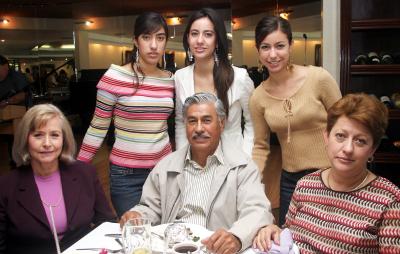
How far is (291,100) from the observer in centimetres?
224

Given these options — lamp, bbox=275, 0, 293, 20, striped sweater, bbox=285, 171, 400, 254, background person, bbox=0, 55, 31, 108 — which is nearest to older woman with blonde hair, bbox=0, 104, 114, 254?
striped sweater, bbox=285, 171, 400, 254

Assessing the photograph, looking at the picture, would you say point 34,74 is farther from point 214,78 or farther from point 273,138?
point 214,78

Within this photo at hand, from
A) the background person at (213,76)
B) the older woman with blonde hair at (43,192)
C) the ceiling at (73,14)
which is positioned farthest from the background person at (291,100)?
the ceiling at (73,14)

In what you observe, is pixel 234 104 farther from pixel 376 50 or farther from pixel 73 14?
pixel 73 14

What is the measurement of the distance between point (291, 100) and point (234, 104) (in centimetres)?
32

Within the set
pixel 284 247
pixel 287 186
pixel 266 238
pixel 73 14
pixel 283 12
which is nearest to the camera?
pixel 284 247

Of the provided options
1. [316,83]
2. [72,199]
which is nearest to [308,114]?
[316,83]

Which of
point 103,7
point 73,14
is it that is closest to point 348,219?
point 103,7

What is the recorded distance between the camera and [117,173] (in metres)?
2.35

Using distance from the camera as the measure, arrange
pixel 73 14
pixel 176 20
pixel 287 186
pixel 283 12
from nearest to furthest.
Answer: pixel 287 186, pixel 283 12, pixel 176 20, pixel 73 14

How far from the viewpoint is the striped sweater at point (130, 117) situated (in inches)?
89.1

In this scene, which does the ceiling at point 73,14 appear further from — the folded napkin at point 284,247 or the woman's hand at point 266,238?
the folded napkin at point 284,247

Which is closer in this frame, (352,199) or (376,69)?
(352,199)

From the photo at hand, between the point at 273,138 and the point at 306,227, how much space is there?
5.06 m
